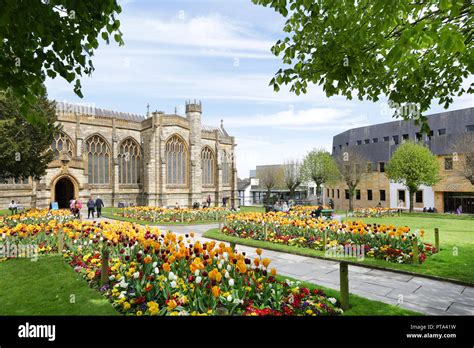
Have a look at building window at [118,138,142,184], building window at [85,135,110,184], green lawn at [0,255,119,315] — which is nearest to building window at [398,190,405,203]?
building window at [118,138,142,184]

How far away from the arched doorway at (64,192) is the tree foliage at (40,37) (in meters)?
28.0

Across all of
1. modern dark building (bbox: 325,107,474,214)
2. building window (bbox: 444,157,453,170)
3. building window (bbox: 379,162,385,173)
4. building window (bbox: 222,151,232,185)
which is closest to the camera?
modern dark building (bbox: 325,107,474,214)

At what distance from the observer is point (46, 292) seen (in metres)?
6.29

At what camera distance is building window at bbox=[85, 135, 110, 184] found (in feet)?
114

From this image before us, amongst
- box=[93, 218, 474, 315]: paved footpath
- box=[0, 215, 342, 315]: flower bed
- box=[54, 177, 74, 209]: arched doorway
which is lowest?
box=[93, 218, 474, 315]: paved footpath

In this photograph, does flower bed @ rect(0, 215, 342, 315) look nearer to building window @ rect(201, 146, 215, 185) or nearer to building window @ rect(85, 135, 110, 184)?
building window @ rect(85, 135, 110, 184)

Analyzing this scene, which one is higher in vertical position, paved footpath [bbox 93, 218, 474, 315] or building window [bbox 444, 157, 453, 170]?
building window [bbox 444, 157, 453, 170]

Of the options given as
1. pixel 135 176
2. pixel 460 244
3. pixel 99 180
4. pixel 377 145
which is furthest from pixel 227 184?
pixel 460 244

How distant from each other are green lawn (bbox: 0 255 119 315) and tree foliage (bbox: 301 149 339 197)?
36.5 meters

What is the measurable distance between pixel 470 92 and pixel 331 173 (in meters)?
34.4

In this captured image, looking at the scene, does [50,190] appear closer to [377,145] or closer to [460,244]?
[460,244]

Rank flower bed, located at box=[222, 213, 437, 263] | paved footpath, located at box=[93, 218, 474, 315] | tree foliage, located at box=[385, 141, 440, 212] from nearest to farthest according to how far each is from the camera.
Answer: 1. paved footpath, located at box=[93, 218, 474, 315]
2. flower bed, located at box=[222, 213, 437, 263]
3. tree foliage, located at box=[385, 141, 440, 212]

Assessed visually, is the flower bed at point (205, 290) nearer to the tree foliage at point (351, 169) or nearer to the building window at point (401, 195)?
the tree foliage at point (351, 169)

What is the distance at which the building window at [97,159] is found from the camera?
114 ft
